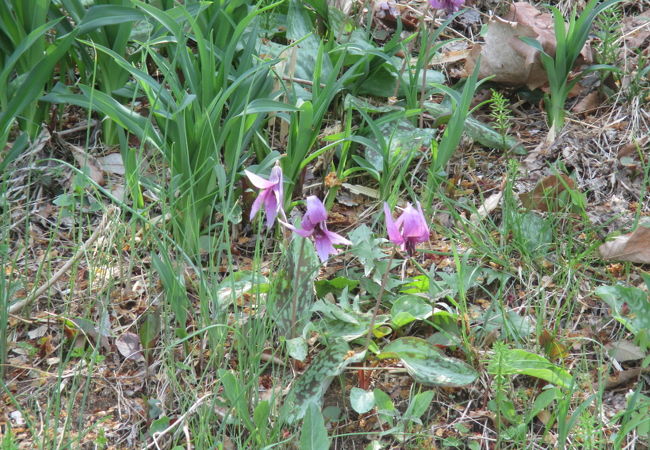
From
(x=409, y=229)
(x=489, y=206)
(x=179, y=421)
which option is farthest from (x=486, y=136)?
(x=179, y=421)

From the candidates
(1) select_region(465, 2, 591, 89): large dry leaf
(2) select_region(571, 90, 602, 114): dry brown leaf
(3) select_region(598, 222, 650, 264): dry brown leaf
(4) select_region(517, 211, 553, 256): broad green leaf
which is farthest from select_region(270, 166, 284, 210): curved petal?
(2) select_region(571, 90, 602, 114): dry brown leaf

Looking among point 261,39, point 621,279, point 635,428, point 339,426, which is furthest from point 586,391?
point 261,39

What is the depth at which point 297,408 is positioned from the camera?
1974mm

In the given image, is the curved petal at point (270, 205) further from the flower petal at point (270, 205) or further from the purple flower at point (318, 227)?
the purple flower at point (318, 227)

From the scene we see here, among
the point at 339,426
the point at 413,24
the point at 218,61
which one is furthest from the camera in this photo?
the point at 413,24

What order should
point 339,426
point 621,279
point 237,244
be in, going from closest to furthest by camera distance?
point 339,426 < point 621,279 < point 237,244

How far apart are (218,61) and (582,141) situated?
1.40m

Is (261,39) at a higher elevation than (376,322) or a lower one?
higher

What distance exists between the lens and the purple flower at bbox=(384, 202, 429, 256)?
71.1 inches

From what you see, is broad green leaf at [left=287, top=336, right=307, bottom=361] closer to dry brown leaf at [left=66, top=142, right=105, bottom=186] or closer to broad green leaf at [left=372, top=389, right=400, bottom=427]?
broad green leaf at [left=372, top=389, right=400, bottom=427]

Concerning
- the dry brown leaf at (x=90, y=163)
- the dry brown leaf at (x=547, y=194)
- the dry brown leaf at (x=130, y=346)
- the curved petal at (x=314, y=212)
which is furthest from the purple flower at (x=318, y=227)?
the dry brown leaf at (x=90, y=163)

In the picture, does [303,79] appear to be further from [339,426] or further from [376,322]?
[339,426]

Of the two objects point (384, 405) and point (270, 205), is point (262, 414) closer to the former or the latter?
point (384, 405)

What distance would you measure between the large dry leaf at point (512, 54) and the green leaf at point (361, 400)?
1.59 metres
